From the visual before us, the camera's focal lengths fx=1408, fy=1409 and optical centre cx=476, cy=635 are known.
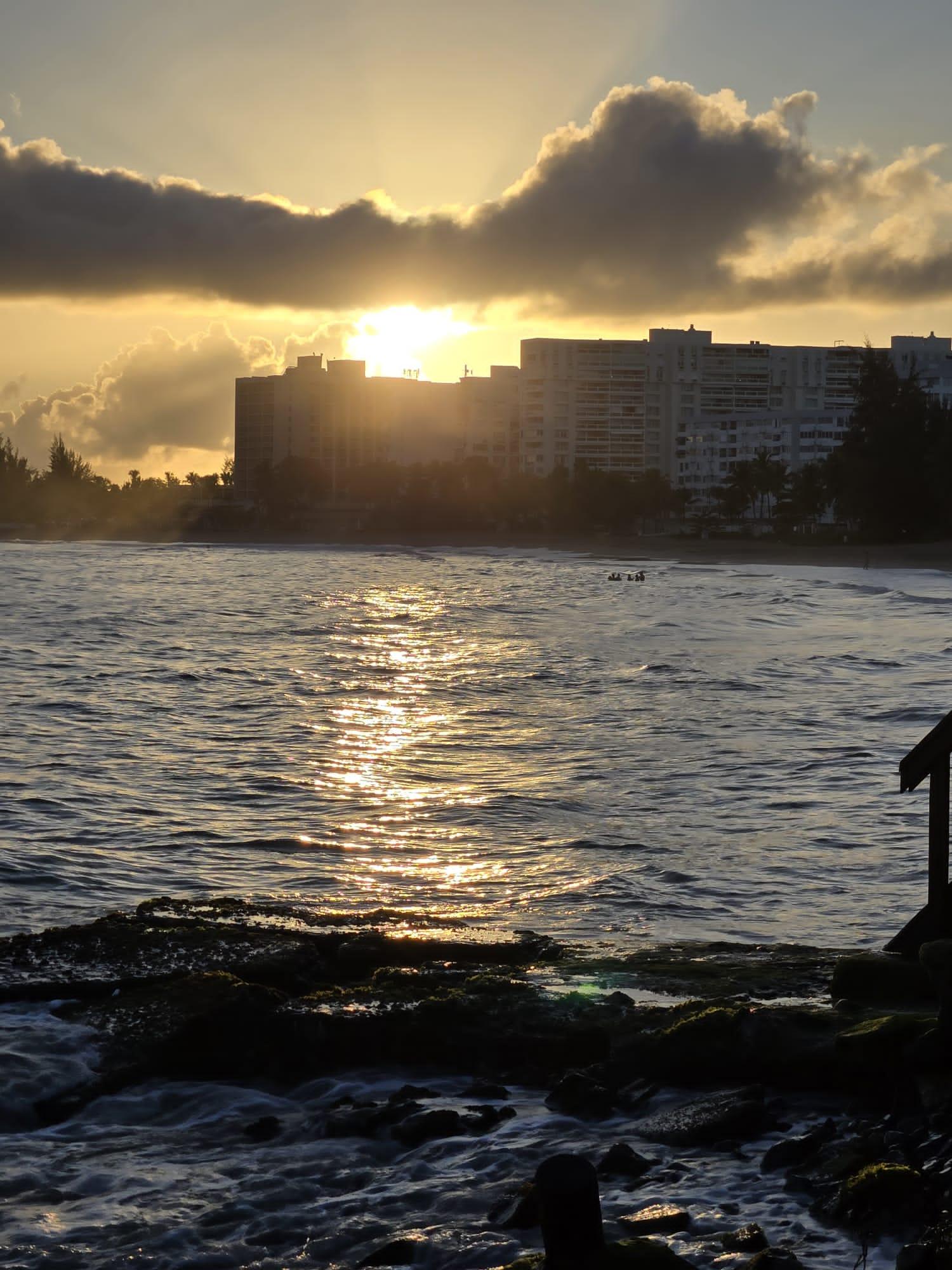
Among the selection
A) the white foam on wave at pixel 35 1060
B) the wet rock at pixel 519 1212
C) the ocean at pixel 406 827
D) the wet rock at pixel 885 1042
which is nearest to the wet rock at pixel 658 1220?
the ocean at pixel 406 827

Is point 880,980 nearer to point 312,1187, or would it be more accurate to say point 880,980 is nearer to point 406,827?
point 312,1187

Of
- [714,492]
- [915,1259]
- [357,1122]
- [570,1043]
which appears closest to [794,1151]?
[915,1259]

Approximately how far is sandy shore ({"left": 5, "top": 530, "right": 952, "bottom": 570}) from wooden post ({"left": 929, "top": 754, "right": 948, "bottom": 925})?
8441cm

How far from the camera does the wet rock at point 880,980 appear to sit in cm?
734

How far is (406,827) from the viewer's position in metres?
14.4

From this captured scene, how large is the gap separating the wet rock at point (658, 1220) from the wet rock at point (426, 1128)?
3.91 feet

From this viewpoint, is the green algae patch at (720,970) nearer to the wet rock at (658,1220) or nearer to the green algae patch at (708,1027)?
the green algae patch at (708,1027)

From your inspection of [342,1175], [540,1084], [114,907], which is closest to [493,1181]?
[342,1175]

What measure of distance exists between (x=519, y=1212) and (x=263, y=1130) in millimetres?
1589

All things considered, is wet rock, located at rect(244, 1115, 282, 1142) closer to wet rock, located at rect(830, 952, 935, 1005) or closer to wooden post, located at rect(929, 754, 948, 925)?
wet rock, located at rect(830, 952, 935, 1005)

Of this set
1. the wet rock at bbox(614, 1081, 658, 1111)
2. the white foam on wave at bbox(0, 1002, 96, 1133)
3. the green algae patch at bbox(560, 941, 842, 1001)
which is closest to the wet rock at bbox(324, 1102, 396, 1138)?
the wet rock at bbox(614, 1081, 658, 1111)

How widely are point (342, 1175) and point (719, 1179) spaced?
1.64 metres

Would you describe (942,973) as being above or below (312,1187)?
above

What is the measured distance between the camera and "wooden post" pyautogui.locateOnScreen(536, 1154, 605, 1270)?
4.46 meters
